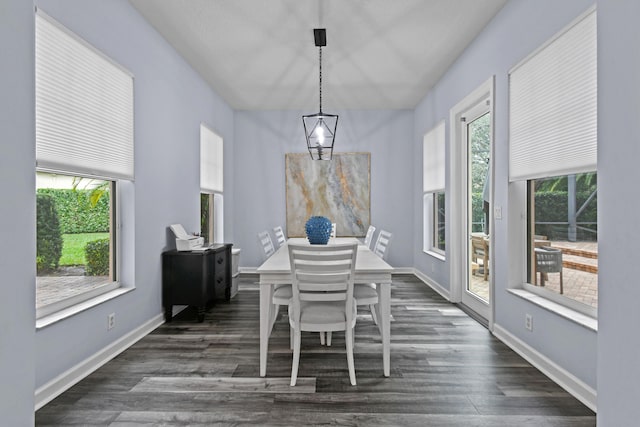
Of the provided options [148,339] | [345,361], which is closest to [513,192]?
[345,361]

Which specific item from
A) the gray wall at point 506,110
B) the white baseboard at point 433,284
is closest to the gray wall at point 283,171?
the white baseboard at point 433,284

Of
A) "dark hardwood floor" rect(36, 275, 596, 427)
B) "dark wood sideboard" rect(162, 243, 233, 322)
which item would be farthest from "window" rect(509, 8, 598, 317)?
"dark wood sideboard" rect(162, 243, 233, 322)

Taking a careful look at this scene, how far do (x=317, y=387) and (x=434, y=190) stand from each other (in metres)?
3.82

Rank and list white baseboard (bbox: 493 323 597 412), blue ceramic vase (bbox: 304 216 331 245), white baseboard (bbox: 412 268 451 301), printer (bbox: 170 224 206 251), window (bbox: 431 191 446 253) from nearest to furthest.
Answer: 1. white baseboard (bbox: 493 323 597 412)
2. blue ceramic vase (bbox: 304 216 331 245)
3. printer (bbox: 170 224 206 251)
4. white baseboard (bbox: 412 268 451 301)
5. window (bbox: 431 191 446 253)

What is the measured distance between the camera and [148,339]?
3.27 m

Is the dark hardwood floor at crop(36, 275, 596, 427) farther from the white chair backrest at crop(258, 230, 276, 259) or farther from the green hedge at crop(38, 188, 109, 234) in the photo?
the white chair backrest at crop(258, 230, 276, 259)

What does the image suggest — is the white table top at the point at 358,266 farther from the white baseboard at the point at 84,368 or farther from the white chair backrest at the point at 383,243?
the white baseboard at the point at 84,368

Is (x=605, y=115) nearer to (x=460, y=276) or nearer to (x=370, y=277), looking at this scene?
(x=370, y=277)

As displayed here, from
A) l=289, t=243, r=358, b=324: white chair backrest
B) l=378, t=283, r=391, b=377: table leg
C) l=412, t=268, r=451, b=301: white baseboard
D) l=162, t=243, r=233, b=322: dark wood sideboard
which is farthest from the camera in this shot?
l=412, t=268, r=451, b=301: white baseboard

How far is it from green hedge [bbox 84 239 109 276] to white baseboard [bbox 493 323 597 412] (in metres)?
3.50

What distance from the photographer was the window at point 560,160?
2250 millimetres

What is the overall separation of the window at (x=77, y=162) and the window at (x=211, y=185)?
194 centimetres

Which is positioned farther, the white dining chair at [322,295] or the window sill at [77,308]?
the white dining chair at [322,295]

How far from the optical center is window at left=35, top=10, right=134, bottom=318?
2.30m
